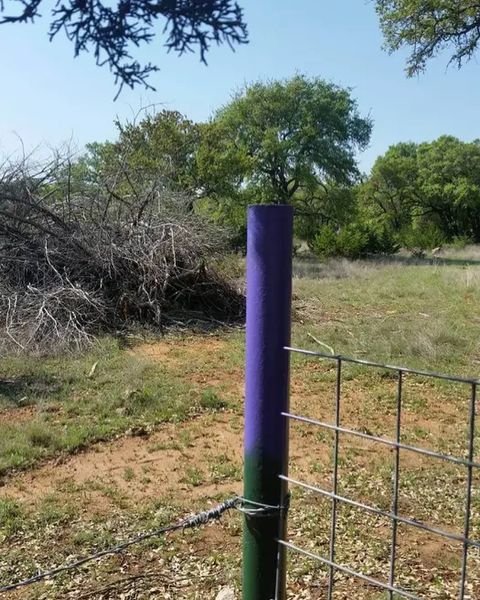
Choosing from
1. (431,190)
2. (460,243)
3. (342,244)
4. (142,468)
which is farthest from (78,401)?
(431,190)

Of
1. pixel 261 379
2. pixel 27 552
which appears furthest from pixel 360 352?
pixel 261 379

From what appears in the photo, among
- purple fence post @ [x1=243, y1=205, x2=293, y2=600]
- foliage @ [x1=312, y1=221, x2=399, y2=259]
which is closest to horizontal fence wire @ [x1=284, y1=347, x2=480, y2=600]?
purple fence post @ [x1=243, y1=205, x2=293, y2=600]

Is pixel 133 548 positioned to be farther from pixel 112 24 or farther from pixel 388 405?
pixel 388 405

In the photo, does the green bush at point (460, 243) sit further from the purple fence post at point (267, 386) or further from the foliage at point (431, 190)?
the purple fence post at point (267, 386)

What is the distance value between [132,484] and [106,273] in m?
6.14

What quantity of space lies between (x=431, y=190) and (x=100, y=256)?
113 feet

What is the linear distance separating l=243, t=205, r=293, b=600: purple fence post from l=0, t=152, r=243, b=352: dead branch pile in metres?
6.71

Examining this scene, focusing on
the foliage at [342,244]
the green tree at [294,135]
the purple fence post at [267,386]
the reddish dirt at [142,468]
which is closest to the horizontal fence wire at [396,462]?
the purple fence post at [267,386]

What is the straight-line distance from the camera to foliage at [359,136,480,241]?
131ft

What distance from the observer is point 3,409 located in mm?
5535

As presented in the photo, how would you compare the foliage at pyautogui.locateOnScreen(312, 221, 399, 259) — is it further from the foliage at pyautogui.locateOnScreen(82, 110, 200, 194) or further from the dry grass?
the dry grass

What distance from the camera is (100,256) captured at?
9.72 m

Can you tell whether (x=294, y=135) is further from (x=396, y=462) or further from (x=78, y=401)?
(x=396, y=462)

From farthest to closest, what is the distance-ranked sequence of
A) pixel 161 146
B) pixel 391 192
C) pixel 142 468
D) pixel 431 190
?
1. pixel 391 192
2. pixel 431 190
3. pixel 161 146
4. pixel 142 468
